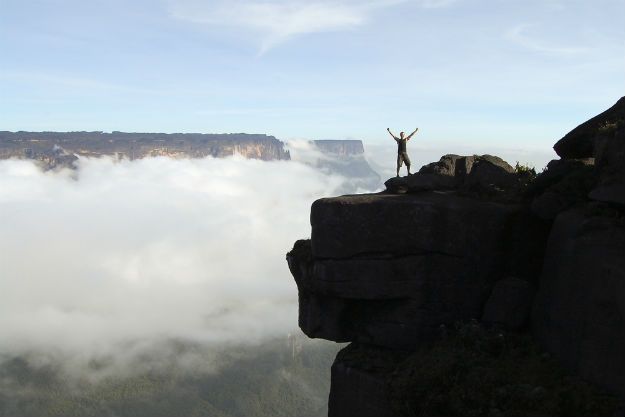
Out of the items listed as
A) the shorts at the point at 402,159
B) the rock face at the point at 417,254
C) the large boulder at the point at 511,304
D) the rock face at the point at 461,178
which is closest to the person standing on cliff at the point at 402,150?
the shorts at the point at 402,159

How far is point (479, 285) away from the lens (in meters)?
22.6

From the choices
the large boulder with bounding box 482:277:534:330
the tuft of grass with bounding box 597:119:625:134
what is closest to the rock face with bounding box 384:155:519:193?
the large boulder with bounding box 482:277:534:330

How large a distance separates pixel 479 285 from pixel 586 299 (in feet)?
17.8

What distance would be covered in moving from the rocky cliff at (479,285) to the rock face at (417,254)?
0.15ft

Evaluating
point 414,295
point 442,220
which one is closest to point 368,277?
point 414,295

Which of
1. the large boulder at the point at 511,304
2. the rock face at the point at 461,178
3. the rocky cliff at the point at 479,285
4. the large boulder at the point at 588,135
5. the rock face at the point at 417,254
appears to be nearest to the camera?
the rocky cliff at the point at 479,285

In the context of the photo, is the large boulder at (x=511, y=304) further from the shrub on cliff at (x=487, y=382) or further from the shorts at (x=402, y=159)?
the shorts at (x=402, y=159)

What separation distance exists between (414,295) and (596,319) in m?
7.47

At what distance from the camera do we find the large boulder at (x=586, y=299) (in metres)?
16.3

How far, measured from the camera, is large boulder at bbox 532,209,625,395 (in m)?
16.3

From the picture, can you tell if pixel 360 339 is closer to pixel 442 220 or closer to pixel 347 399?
pixel 347 399

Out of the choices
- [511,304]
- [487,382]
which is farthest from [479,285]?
[487,382]

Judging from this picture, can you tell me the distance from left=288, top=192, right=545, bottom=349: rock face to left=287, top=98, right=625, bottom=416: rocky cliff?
5 centimetres

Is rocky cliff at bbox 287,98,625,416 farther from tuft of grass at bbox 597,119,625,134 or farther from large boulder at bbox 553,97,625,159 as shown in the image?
tuft of grass at bbox 597,119,625,134
